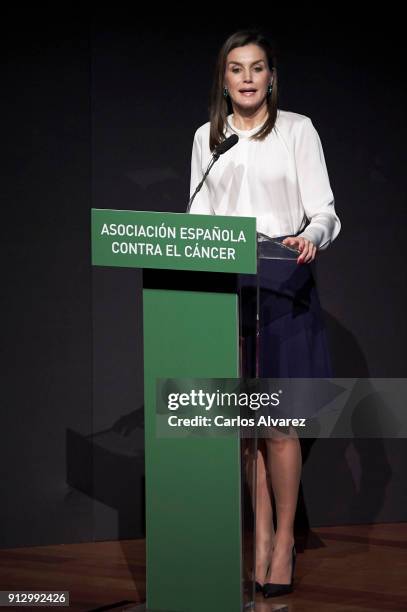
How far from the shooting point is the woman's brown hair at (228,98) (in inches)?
119

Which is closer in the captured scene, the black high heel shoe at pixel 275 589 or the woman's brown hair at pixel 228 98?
the black high heel shoe at pixel 275 589

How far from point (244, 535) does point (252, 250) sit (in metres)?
0.72

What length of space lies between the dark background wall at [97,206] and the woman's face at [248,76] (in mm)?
907

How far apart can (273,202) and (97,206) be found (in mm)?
1005

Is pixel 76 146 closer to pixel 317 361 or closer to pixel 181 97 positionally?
pixel 181 97

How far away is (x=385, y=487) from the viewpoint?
420 centimetres

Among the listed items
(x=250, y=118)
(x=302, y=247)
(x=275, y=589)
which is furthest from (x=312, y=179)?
(x=275, y=589)

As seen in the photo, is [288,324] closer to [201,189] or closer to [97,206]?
[201,189]

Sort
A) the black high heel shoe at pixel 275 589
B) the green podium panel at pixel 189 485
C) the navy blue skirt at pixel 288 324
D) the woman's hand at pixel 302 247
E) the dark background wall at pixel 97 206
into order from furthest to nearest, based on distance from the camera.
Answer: the dark background wall at pixel 97 206
the navy blue skirt at pixel 288 324
the black high heel shoe at pixel 275 589
the woman's hand at pixel 302 247
the green podium panel at pixel 189 485

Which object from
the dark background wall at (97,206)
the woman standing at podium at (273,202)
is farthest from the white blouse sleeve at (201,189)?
the dark background wall at (97,206)

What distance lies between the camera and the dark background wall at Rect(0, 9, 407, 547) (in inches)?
148

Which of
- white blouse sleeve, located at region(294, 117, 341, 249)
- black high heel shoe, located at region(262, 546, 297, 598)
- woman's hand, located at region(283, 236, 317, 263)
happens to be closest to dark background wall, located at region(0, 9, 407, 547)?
white blouse sleeve, located at region(294, 117, 341, 249)

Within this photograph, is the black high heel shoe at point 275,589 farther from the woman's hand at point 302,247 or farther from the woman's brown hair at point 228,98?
the woman's brown hair at point 228,98

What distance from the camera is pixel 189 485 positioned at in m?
2.39
